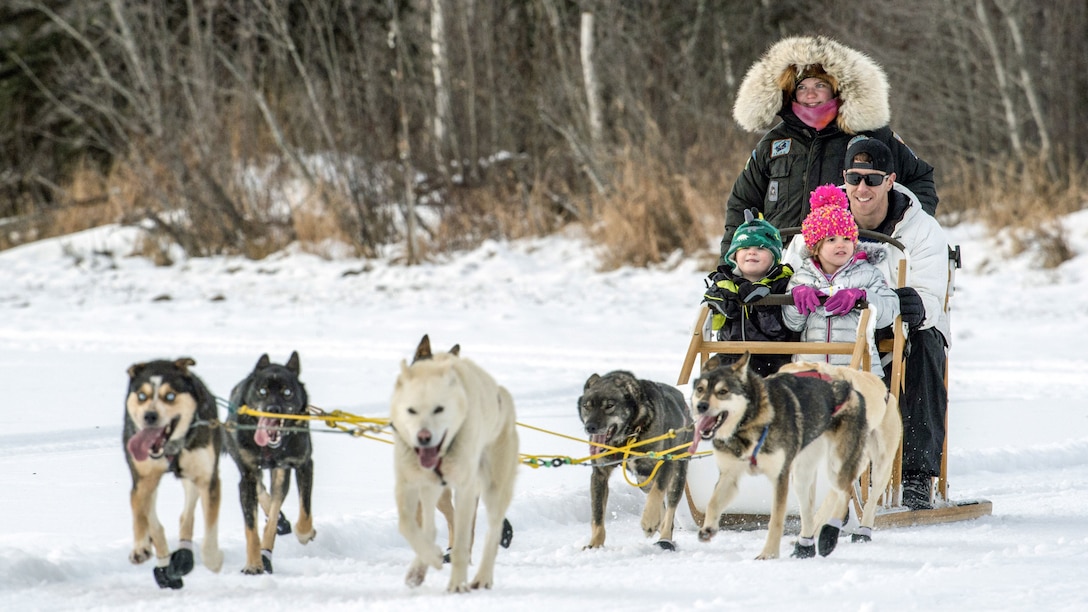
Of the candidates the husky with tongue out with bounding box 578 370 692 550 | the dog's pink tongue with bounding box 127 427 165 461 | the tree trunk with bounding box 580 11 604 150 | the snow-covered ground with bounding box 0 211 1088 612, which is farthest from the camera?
the tree trunk with bounding box 580 11 604 150

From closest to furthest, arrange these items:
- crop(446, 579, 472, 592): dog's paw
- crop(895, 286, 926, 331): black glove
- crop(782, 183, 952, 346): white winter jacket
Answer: crop(446, 579, 472, 592): dog's paw < crop(895, 286, 926, 331): black glove < crop(782, 183, 952, 346): white winter jacket

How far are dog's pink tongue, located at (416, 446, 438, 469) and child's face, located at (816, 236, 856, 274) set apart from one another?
2389mm

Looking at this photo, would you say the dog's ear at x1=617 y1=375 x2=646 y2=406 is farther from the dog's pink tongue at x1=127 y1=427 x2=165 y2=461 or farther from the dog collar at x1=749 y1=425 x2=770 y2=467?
the dog's pink tongue at x1=127 y1=427 x2=165 y2=461

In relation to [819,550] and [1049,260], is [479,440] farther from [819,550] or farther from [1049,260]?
[1049,260]

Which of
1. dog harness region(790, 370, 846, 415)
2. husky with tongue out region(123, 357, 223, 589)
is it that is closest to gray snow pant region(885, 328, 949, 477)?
dog harness region(790, 370, 846, 415)

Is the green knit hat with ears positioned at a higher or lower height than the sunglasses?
lower

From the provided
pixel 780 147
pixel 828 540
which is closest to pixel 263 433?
pixel 828 540

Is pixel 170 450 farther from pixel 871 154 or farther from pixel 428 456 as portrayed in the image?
pixel 871 154

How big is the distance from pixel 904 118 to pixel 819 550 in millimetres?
15018

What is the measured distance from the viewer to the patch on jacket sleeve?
18.1 ft

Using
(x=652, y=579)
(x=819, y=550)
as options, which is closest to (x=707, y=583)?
(x=652, y=579)

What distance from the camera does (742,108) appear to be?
5676 millimetres

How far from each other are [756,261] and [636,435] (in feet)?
3.13

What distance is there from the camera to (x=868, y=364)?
174 inches
